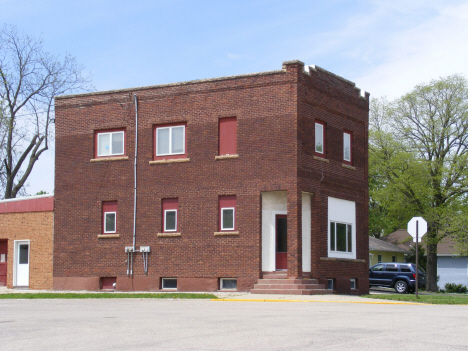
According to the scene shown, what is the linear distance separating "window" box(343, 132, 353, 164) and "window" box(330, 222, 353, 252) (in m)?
2.82

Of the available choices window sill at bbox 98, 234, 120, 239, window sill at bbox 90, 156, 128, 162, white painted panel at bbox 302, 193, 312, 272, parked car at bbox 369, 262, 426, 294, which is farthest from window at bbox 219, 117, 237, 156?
parked car at bbox 369, 262, 426, 294

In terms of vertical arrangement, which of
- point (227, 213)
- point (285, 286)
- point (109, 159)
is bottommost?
point (285, 286)

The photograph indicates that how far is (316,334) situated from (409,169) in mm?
33996

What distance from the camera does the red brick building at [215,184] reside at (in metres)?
25.6

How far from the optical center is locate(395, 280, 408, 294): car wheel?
121ft

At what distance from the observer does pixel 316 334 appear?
10727 mm

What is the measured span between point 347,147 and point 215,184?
635 centimetres

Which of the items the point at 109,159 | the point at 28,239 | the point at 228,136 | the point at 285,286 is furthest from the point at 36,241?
the point at 285,286

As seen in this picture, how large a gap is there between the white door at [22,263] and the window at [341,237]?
13.5 meters

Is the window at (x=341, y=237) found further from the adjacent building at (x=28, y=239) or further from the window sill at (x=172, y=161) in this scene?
the adjacent building at (x=28, y=239)

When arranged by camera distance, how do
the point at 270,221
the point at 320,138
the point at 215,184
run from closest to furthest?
1. the point at 270,221
2. the point at 215,184
3. the point at 320,138

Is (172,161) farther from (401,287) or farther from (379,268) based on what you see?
(401,287)

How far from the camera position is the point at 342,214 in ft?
92.5

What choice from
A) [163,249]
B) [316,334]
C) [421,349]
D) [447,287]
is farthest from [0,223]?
[447,287]
